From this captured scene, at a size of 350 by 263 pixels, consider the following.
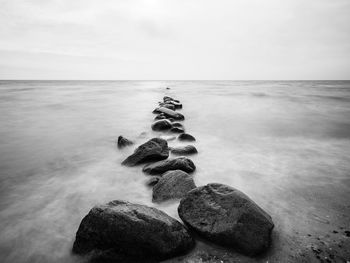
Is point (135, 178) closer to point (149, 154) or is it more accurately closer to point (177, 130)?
point (149, 154)

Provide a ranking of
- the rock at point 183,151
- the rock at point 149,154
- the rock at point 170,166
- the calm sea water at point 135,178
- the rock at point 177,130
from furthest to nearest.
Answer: the rock at point 177,130 → the rock at point 183,151 → the rock at point 149,154 → the rock at point 170,166 → the calm sea water at point 135,178

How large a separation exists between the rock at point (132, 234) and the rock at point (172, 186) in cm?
78

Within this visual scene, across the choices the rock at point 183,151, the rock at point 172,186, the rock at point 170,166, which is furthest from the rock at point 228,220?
the rock at point 183,151

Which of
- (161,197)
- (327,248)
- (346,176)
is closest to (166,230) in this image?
(161,197)

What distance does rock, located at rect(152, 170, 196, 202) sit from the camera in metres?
3.02

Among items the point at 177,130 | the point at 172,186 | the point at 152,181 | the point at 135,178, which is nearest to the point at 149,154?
the point at 135,178

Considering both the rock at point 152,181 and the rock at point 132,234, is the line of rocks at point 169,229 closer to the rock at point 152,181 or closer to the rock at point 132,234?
the rock at point 132,234

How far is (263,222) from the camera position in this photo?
225 cm

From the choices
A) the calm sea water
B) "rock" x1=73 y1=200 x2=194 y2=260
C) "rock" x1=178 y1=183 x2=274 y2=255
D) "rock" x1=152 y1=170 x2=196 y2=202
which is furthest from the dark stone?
"rock" x1=73 y1=200 x2=194 y2=260

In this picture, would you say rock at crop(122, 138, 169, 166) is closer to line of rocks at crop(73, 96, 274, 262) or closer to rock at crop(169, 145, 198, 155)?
rock at crop(169, 145, 198, 155)

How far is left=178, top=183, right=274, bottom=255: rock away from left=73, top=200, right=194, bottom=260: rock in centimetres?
21

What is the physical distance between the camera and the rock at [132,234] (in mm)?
2074

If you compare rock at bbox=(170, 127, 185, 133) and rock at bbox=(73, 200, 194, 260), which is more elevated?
rock at bbox=(73, 200, 194, 260)

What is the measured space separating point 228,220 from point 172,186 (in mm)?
1031
